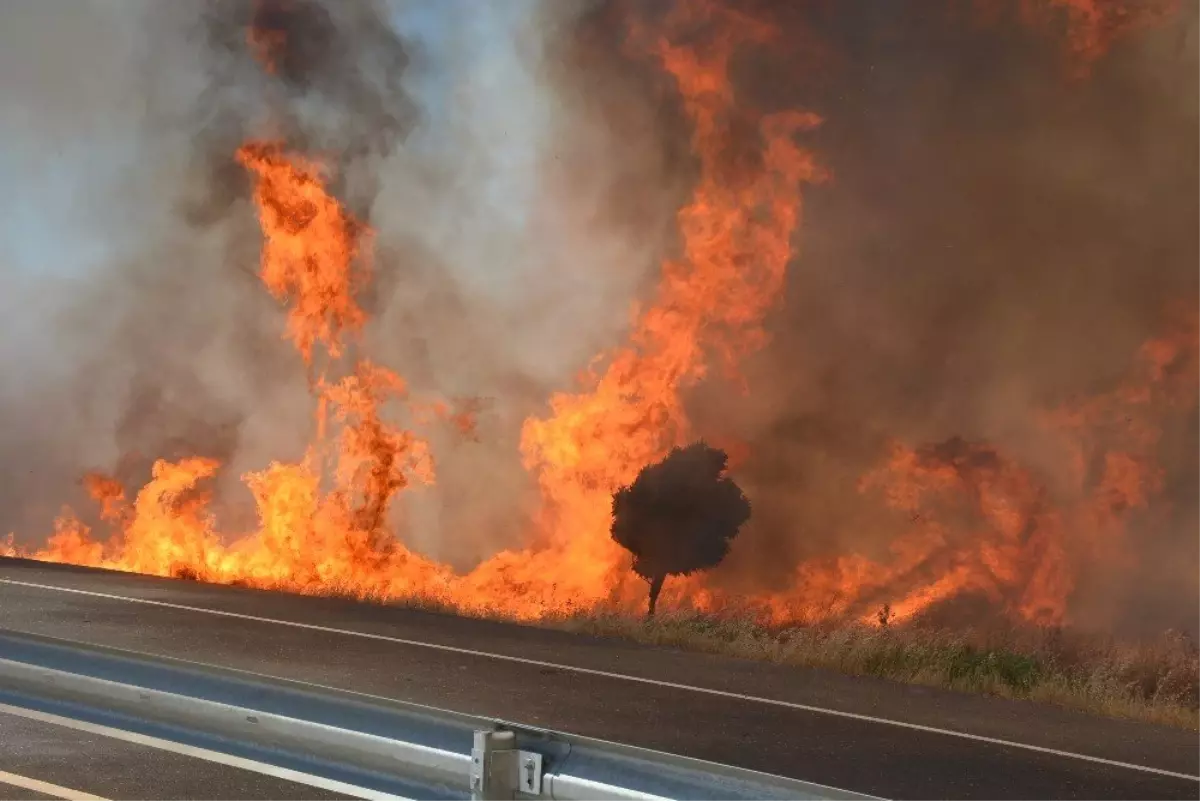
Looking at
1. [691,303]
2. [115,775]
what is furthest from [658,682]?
[691,303]

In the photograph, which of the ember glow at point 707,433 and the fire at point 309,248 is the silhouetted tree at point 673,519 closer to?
the ember glow at point 707,433

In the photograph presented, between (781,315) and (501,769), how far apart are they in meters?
26.6

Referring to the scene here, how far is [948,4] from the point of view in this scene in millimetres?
29000

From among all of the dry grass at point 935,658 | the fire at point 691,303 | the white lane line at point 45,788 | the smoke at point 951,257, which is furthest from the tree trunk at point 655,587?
the white lane line at point 45,788

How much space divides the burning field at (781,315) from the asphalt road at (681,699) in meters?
8.51

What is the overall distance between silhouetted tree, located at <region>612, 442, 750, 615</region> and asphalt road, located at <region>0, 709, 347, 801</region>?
18.2 metres

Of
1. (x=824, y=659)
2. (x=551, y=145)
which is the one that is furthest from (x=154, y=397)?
(x=824, y=659)

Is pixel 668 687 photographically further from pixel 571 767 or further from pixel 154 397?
pixel 154 397

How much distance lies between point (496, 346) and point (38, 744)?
26758 millimetres

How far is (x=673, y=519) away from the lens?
26.2 m

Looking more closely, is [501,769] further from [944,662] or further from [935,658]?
[935,658]

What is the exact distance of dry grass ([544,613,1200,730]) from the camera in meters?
12.1

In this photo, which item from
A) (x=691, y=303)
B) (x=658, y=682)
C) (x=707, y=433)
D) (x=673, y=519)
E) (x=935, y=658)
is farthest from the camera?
(x=707, y=433)

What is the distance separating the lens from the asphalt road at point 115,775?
6.92 metres
